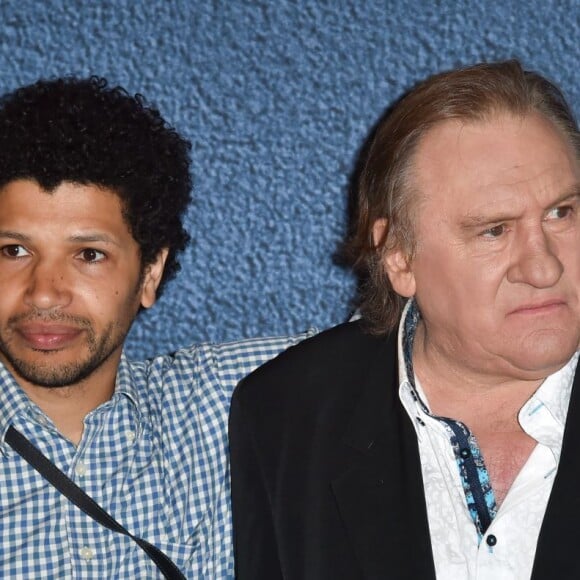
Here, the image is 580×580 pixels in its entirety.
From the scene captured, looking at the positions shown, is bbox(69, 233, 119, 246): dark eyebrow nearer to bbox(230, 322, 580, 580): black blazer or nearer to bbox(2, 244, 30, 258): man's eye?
bbox(2, 244, 30, 258): man's eye

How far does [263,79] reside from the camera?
2154 millimetres

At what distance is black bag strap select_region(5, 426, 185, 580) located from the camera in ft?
5.85

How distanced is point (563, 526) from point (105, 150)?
93cm

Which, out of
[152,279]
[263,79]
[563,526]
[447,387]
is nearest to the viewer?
[563,526]

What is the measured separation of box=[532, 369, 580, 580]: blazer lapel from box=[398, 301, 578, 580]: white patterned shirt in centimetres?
2

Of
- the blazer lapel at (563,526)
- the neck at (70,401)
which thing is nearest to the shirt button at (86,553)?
the neck at (70,401)

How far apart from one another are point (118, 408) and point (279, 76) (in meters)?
0.70

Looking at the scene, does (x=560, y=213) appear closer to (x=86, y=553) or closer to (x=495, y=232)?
(x=495, y=232)

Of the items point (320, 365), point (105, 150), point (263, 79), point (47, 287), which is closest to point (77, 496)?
point (47, 287)

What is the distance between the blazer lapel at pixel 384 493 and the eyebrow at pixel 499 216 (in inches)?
11.9

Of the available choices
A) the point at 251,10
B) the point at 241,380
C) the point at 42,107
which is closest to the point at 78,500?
the point at 241,380

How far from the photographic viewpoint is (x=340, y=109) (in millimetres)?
2160

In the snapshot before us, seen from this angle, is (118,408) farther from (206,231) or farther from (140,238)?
(206,231)

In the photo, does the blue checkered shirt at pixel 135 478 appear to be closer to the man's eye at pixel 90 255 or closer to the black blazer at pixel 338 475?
the black blazer at pixel 338 475
